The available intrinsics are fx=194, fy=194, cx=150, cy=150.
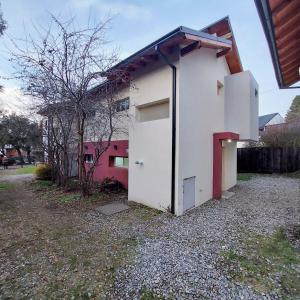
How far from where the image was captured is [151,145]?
20.7ft

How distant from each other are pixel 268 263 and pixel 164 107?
4.76 metres

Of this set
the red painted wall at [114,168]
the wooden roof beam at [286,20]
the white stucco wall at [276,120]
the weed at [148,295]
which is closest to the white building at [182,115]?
the red painted wall at [114,168]

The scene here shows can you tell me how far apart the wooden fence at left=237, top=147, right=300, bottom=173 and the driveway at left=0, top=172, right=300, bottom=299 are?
8702 millimetres

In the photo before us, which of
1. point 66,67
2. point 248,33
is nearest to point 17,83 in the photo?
point 66,67

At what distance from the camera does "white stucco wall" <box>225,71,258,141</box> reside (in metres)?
7.78

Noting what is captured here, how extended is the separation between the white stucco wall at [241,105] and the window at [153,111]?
140 inches

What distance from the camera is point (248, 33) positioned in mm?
9008

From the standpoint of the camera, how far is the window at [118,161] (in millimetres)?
8383

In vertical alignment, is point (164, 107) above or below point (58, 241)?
above

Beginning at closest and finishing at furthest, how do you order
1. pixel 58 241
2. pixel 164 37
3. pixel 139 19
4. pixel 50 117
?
1. pixel 58 241
2. pixel 164 37
3. pixel 139 19
4. pixel 50 117

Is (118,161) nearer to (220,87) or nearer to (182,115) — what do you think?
(182,115)

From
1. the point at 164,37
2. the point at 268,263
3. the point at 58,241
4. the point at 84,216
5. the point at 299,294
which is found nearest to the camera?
the point at 299,294

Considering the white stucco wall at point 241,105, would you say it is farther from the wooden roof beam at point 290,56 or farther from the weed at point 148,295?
the weed at point 148,295

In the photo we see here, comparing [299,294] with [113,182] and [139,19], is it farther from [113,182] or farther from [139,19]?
[139,19]
